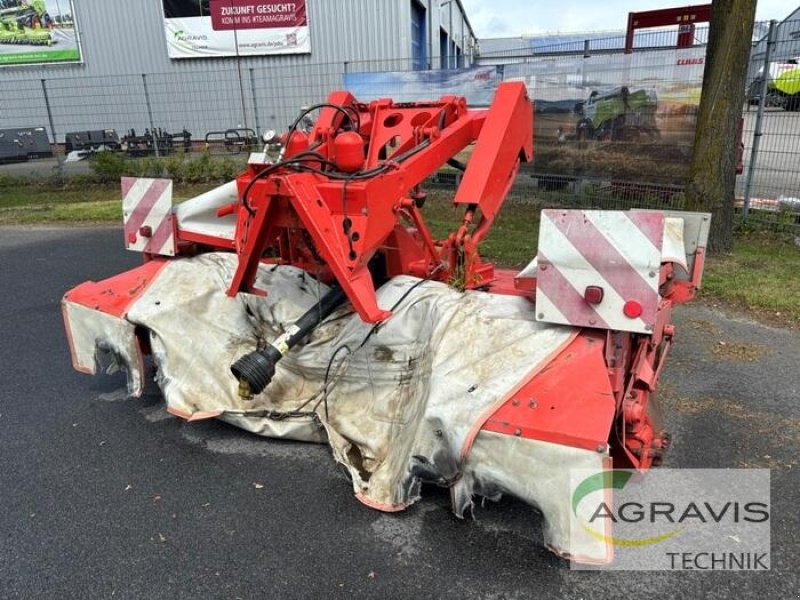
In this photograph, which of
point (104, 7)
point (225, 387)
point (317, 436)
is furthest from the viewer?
point (104, 7)

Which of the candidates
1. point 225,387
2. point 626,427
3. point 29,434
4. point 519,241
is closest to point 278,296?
point 225,387

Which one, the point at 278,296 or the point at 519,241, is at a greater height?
the point at 278,296

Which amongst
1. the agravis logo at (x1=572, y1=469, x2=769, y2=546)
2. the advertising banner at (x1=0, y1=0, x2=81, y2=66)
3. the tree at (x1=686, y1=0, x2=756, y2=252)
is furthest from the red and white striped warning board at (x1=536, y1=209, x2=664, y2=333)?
the advertising banner at (x1=0, y1=0, x2=81, y2=66)

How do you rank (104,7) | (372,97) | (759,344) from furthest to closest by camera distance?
(104,7), (372,97), (759,344)

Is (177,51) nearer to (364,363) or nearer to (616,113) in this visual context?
(616,113)

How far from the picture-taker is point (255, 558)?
2373mm

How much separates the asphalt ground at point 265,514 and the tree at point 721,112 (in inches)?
102

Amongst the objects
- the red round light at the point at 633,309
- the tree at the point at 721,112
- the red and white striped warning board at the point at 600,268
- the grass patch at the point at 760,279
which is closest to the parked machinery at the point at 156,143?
the tree at the point at 721,112

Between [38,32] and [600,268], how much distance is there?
22105 millimetres

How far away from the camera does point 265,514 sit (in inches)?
104

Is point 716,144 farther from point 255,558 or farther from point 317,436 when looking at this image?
point 255,558

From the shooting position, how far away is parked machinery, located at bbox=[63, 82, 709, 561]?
7.43ft

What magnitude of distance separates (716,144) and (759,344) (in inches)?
100

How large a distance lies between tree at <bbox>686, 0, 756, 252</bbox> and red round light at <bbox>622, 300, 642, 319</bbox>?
14.4ft
